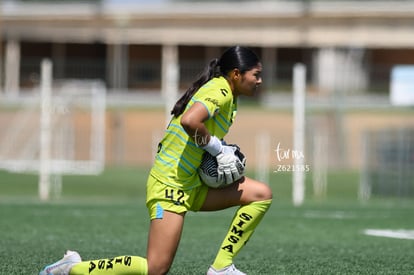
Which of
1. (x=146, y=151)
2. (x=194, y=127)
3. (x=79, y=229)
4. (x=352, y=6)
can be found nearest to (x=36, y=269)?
(x=194, y=127)

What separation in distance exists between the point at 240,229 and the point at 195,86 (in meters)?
1.12

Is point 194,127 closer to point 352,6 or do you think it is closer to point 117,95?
point 117,95

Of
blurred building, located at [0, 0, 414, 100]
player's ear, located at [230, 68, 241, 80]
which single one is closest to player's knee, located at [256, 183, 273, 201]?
player's ear, located at [230, 68, 241, 80]

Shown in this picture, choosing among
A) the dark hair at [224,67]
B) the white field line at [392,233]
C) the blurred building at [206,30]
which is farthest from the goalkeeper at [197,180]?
the blurred building at [206,30]

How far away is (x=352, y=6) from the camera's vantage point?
50.7 m

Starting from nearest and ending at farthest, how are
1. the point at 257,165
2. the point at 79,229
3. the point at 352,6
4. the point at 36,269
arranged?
the point at 36,269
the point at 79,229
the point at 257,165
the point at 352,6

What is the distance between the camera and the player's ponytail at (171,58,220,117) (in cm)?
742

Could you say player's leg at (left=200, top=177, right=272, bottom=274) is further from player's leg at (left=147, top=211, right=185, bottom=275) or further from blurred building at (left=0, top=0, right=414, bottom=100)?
blurred building at (left=0, top=0, right=414, bottom=100)

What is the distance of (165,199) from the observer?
24.1ft

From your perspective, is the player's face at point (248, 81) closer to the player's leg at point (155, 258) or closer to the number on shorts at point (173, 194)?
the number on shorts at point (173, 194)

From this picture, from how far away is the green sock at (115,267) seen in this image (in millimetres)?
7234

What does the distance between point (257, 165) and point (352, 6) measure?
654 inches

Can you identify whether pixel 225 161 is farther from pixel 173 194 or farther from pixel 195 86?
pixel 195 86

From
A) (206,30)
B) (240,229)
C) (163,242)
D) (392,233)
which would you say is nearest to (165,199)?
(163,242)
